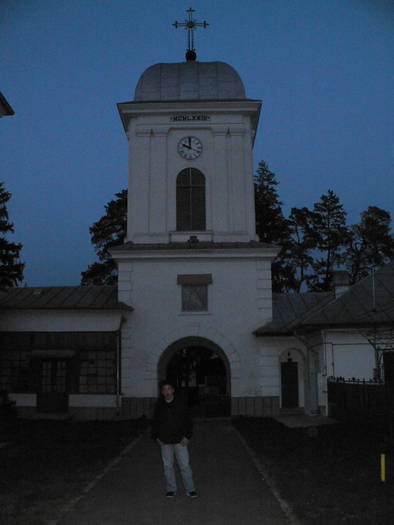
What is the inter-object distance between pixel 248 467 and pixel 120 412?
12360 mm

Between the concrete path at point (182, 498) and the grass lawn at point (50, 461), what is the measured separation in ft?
1.37

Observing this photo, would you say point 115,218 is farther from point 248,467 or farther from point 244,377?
point 248,467

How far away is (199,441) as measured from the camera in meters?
17.2

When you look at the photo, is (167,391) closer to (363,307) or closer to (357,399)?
(357,399)

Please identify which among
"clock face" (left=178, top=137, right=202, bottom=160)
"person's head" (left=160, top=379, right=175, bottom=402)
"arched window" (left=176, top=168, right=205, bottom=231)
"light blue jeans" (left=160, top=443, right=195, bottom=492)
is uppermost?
"clock face" (left=178, top=137, right=202, bottom=160)

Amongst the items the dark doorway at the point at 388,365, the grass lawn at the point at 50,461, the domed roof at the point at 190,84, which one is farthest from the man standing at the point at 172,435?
the domed roof at the point at 190,84

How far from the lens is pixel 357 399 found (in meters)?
18.2

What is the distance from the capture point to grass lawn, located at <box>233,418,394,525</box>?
805cm

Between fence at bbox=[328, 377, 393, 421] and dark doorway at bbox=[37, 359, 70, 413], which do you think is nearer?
fence at bbox=[328, 377, 393, 421]

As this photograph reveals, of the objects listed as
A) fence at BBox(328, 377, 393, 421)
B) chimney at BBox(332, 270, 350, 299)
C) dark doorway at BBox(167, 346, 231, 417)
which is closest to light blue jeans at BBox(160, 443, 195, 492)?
fence at BBox(328, 377, 393, 421)

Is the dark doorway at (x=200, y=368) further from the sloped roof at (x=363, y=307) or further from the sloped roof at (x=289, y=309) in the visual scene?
the sloped roof at (x=363, y=307)

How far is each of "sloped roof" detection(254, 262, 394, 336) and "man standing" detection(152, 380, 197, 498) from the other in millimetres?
11977

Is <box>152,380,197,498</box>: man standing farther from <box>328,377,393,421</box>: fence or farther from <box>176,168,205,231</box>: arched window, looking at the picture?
<box>176,168,205,231</box>: arched window

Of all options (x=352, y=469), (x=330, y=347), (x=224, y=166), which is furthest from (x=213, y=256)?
(x=352, y=469)
